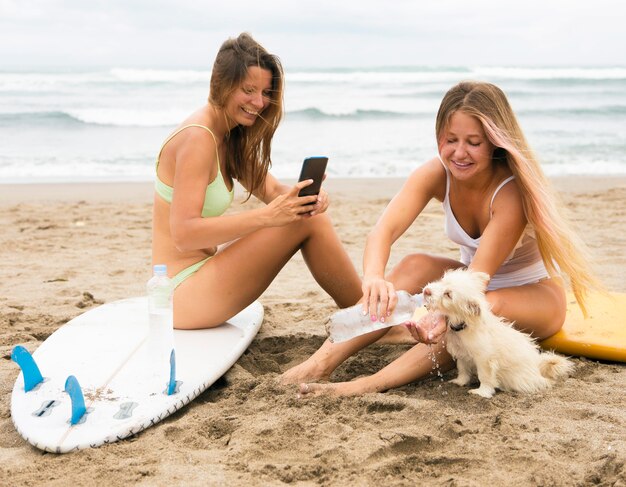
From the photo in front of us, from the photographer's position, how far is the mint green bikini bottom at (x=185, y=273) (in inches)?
153

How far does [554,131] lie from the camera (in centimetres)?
1734

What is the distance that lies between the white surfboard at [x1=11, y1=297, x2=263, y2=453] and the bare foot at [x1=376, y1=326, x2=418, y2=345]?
780mm

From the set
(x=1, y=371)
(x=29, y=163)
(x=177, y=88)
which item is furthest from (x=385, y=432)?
(x=177, y=88)

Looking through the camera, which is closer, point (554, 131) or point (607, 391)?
point (607, 391)

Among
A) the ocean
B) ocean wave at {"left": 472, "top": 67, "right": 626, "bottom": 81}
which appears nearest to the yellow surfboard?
the ocean

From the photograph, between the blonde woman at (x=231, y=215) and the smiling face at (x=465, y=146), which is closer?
the smiling face at (x=465, y=146)

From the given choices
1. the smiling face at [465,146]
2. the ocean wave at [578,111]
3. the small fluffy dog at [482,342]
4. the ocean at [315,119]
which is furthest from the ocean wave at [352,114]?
the small fluffy dog at [482,342]

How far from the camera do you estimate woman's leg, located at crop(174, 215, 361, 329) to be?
3.77 metres

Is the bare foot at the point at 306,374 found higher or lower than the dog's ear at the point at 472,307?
lower

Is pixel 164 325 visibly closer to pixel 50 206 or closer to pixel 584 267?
pixel 584 267

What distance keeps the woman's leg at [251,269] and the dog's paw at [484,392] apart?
3.34 feet

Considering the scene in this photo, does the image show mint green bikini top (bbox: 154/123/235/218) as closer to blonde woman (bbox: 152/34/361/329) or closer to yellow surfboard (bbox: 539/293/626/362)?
blonde woman (bbox: 152/34/361/329)

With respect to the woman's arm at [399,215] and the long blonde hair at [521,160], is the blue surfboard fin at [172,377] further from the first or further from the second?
the long blonde hair at [521,160]

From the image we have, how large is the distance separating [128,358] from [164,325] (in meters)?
0.35
